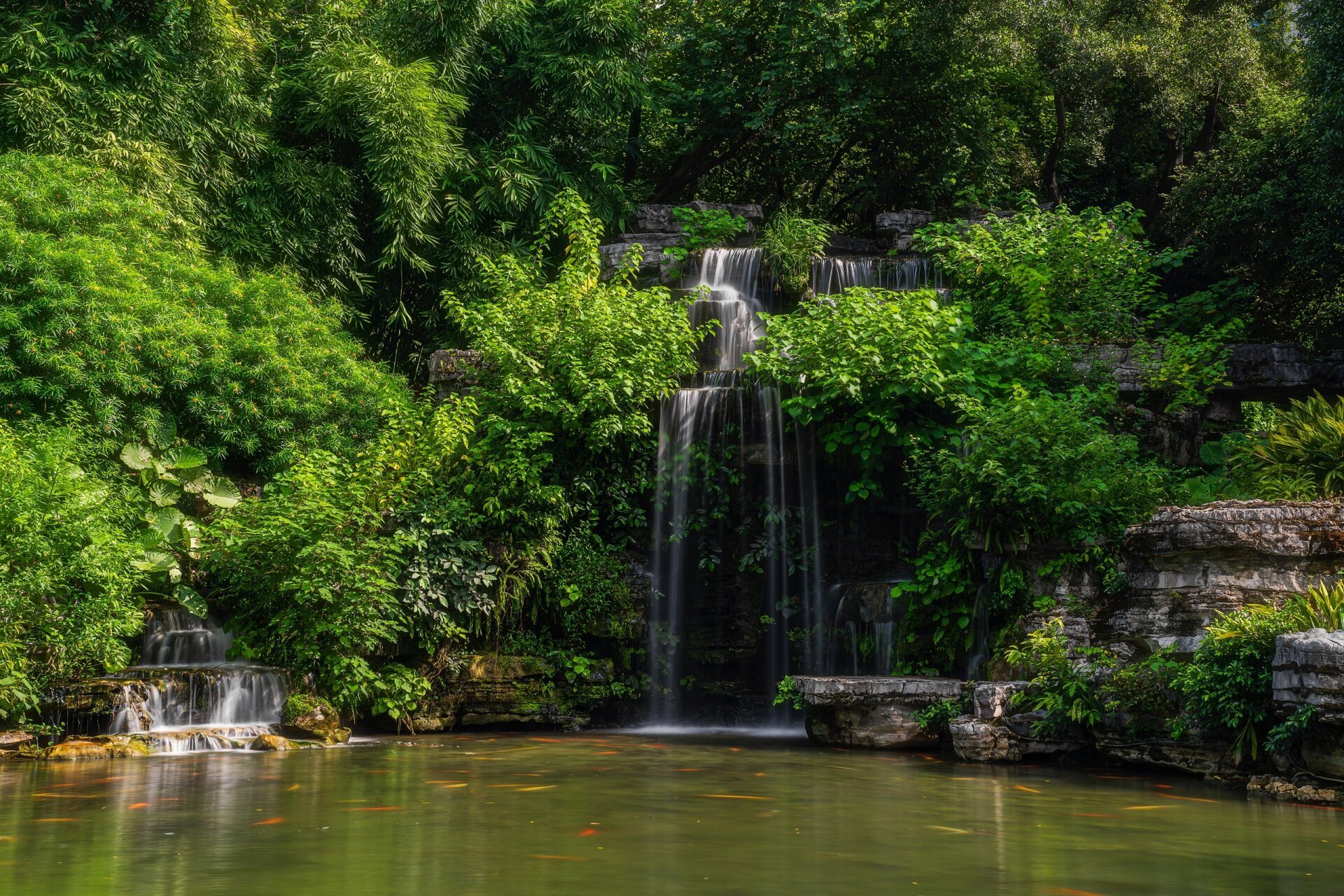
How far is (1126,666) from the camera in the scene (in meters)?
8.56

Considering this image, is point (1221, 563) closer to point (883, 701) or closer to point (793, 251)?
point (883, 701)

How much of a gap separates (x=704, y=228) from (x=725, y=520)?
224 inches

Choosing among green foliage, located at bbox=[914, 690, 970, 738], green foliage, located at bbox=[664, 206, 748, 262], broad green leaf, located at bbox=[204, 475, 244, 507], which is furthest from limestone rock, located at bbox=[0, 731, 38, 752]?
green foliage, located at bbox=[664, 206, 748, 262]

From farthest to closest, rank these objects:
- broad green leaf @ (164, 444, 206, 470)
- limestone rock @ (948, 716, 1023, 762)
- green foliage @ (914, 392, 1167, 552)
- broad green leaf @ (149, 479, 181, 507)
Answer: broad green leaf @ (164, 444, 206, 470) → broad green leaf @ (149, 479, 181, 507) → green foliage @ (914, 392, 1167, 552) → limestone rock @ (948, 716, 1023, 762)

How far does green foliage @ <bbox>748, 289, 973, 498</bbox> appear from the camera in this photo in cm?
1209

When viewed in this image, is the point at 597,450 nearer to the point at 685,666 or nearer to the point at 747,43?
the point at 685,666

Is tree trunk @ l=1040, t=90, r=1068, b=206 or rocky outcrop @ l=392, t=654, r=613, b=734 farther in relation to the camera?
tree trunk @ l=1040, t=90, r=1068, b=206

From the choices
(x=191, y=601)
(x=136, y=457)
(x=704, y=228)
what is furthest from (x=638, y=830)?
(x=704, y=228)

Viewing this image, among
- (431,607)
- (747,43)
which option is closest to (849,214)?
(747,43)

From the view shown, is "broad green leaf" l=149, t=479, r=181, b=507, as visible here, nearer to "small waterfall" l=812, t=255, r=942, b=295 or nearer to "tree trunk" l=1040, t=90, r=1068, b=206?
"small waterfall" l=812, t=255, r=942, b=295

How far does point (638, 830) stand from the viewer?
222 inches

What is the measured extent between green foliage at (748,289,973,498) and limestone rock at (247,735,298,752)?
6234 mm

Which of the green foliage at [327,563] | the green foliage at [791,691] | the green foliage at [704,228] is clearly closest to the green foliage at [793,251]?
the green foliage at [704,228]

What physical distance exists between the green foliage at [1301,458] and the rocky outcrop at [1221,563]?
4.11 ft
